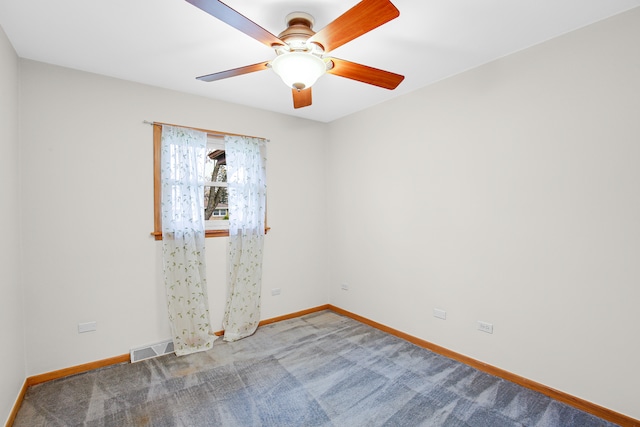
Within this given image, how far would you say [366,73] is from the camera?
193 cm

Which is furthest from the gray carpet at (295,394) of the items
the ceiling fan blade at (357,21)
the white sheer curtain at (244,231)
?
the ceiling fan blade at (357,21)

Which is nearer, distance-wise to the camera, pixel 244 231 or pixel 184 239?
pixel 184 239

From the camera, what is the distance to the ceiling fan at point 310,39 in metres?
1.33

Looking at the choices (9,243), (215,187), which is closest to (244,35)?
(215,187)

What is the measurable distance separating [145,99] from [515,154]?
3244 mm

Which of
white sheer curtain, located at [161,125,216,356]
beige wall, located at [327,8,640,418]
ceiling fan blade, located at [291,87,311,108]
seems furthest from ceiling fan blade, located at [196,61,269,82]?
beige wall, located at [327,8,640,418]

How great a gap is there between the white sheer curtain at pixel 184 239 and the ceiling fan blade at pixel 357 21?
76.1 inches

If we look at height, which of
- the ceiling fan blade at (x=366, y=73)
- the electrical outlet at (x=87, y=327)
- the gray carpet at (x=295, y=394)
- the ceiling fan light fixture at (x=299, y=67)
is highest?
the ceiling fan blade at (x=366, y=73)

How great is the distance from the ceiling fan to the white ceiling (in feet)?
0.61

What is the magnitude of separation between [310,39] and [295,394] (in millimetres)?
2369

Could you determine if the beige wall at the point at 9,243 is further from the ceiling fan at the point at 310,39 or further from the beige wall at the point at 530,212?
the beige wall at the point at 530,212

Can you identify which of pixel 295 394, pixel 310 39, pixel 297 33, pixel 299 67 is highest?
pixel 297 33

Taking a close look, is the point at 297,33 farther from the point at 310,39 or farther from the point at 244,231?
the point at 244,231

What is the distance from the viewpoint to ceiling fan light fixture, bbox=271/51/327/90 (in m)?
1.71
